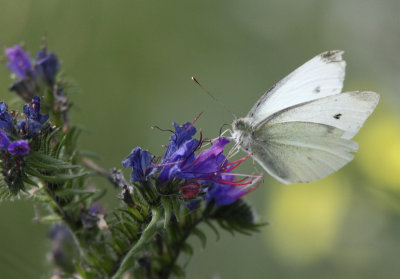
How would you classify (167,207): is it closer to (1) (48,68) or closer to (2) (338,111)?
(1) (48,68)

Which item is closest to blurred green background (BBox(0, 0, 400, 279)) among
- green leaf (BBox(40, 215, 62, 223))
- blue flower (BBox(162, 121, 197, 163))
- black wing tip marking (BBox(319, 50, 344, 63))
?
green leaf (BBox(40, 215, 62, 223))

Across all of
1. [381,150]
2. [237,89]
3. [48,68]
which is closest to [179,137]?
[48,68]

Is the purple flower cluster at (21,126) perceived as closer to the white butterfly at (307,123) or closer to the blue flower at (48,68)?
the blue flower at (48,68)

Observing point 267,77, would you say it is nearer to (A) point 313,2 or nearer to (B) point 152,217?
(A) point 313,2

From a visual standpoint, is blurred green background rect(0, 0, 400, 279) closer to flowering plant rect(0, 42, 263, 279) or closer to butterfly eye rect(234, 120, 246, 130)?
flowering plant rect(0, 42, 263, 279)

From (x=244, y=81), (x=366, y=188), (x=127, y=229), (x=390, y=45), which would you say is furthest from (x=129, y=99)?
(x=127, y=229)

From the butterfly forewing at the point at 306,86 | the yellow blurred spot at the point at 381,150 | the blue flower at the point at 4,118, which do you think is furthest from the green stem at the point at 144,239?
the yellow blurred spot at the point at 381,150

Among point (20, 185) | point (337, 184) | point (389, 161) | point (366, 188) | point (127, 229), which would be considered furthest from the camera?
point (337, 184)
